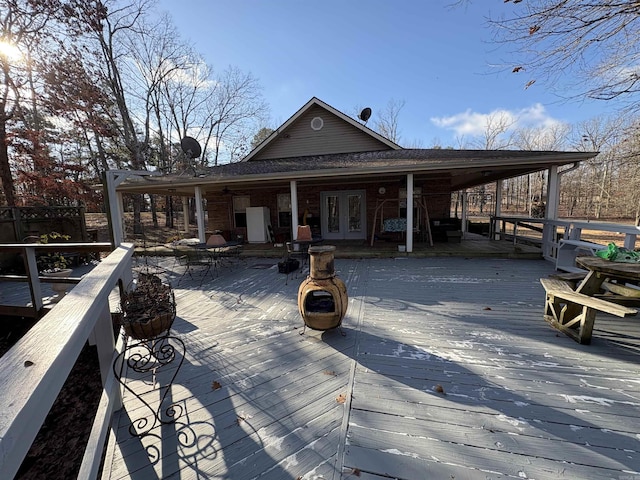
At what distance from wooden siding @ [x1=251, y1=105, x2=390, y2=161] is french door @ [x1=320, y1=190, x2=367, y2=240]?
6.79 ft

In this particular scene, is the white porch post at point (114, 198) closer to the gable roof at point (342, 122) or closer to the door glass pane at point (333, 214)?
the door glass pane at point (333, 214)

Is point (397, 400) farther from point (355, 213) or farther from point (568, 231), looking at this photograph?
point (355, 213)

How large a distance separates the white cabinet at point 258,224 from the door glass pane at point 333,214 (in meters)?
2.40

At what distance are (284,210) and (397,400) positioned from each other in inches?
387

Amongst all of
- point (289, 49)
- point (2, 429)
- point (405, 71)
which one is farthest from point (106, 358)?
point (405, 71)

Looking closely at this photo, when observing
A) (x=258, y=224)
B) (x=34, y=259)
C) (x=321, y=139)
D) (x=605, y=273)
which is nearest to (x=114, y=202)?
(x=34, y=259)

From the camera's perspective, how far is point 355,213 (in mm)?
10891

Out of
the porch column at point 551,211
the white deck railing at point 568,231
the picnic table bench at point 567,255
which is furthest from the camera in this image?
the porch column at point 551,211

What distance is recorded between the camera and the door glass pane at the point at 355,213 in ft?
35.4

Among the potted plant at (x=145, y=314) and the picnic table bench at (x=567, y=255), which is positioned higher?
the potted plant at (x=145, y=314)

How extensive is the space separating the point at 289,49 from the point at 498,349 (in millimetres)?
13326

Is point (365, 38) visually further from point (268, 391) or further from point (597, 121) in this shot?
point (597, 121)

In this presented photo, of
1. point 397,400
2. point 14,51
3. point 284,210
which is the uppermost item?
point 14,51

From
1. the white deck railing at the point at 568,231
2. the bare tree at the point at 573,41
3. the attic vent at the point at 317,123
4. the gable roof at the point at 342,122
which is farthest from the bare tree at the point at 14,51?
the white deck railing at the point at 568,231
